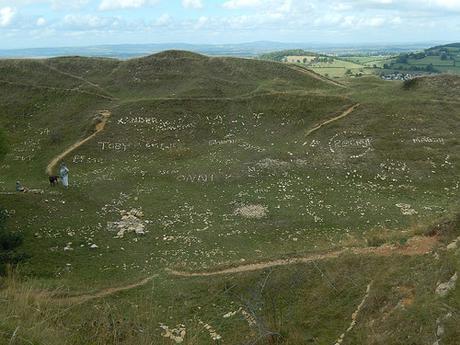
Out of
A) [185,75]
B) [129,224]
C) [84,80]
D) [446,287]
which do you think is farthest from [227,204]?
[84,80]

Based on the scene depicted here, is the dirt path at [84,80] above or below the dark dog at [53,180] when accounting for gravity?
above

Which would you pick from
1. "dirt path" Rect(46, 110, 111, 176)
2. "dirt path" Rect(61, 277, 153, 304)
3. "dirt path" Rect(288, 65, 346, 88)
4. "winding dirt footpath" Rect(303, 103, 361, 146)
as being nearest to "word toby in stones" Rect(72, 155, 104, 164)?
"dirt path" Rect(46, 110, 111, 176)

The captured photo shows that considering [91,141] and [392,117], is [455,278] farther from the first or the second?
[91,141]

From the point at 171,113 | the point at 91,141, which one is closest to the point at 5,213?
the point at 91,141

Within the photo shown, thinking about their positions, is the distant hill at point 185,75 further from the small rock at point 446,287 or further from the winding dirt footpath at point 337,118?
the small rock at point 446,287

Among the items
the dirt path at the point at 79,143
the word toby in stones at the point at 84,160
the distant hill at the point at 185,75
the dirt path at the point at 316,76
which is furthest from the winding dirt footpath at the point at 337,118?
the dirt path at the point at 79,143

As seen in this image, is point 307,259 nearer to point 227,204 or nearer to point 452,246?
point 452,246

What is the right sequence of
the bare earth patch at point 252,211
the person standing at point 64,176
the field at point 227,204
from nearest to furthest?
the field at point 227,204 < the bare earth patch at point 252,211 < the person standing at point 64,176
